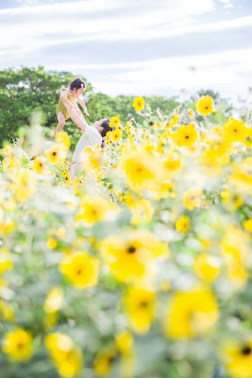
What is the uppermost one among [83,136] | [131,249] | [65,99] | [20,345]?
[65,99]

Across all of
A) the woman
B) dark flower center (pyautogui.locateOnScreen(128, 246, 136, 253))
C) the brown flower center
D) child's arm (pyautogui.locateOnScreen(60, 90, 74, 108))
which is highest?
child's arm (pyautogui.locateOnScreen(60, 90, 74, 108))

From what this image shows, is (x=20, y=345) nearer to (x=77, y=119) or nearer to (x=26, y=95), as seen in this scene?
(x=77, y=119)

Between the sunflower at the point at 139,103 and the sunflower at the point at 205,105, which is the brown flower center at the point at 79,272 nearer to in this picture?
the sunflower at the point at 205,105

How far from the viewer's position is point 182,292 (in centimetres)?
108

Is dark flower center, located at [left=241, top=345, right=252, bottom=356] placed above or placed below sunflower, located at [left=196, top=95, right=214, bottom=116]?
below

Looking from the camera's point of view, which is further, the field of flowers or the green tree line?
the green tree line

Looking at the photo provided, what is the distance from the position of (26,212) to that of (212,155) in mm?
1032

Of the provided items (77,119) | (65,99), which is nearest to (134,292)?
(77,119)

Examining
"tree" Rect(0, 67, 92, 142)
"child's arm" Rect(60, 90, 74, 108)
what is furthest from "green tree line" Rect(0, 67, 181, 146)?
"child's arm" Rect(60, 90, 74, 108)

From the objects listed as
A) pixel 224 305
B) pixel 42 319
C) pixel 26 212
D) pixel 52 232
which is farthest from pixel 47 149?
pixel 224 305

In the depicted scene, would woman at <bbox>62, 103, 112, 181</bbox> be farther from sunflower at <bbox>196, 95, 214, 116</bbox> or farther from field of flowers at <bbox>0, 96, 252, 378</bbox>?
field of flowers at <bbox>0, 96, 252, 378</bbox>

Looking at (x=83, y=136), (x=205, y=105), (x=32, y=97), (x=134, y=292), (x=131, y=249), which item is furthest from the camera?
(x=32, y=97)

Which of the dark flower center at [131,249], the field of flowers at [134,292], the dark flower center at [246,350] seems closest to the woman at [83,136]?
the field of flowers at [134,292]

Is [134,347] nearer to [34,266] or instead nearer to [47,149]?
[34,266]
